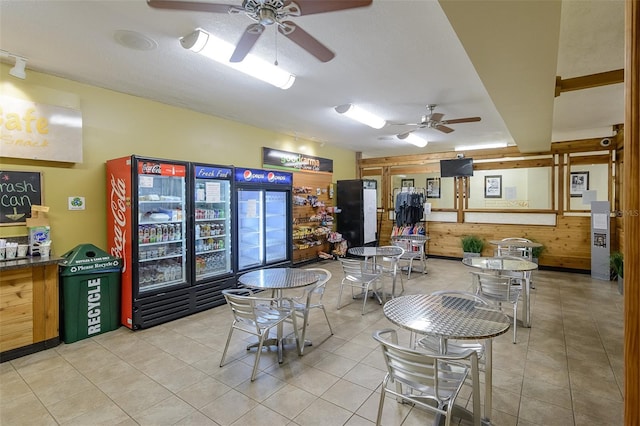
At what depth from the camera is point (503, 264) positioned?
4.10 metres

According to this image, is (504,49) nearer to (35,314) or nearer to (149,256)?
(149,256)

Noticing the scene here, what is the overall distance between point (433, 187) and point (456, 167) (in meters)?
0.83

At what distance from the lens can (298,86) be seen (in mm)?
4016

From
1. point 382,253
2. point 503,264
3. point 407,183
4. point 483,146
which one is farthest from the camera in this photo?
point 407,183

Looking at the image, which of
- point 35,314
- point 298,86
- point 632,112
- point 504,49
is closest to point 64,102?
point 35,314

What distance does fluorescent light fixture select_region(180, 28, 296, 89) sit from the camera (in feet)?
8.63

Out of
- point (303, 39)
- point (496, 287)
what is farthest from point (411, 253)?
point (303, 39)

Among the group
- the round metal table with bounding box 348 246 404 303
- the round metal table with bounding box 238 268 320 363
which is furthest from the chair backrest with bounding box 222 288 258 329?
the round metal table with bounding box 348 246 404 303

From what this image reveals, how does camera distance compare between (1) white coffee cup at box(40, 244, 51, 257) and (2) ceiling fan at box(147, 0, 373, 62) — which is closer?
(2) ceiling fan at box(147, 0, 373, 62)

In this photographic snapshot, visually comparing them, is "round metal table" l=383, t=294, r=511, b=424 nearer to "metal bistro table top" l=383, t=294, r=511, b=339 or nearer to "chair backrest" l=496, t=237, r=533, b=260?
"metal bistro table top" l=383, t=294, r=511, b=339

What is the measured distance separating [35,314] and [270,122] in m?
4.26

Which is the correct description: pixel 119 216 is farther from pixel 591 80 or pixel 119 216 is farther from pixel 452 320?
pixel 591 80

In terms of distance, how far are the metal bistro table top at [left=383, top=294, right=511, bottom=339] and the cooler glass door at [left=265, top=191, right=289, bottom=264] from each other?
12.1ft

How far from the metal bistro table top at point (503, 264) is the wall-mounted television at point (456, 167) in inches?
155
